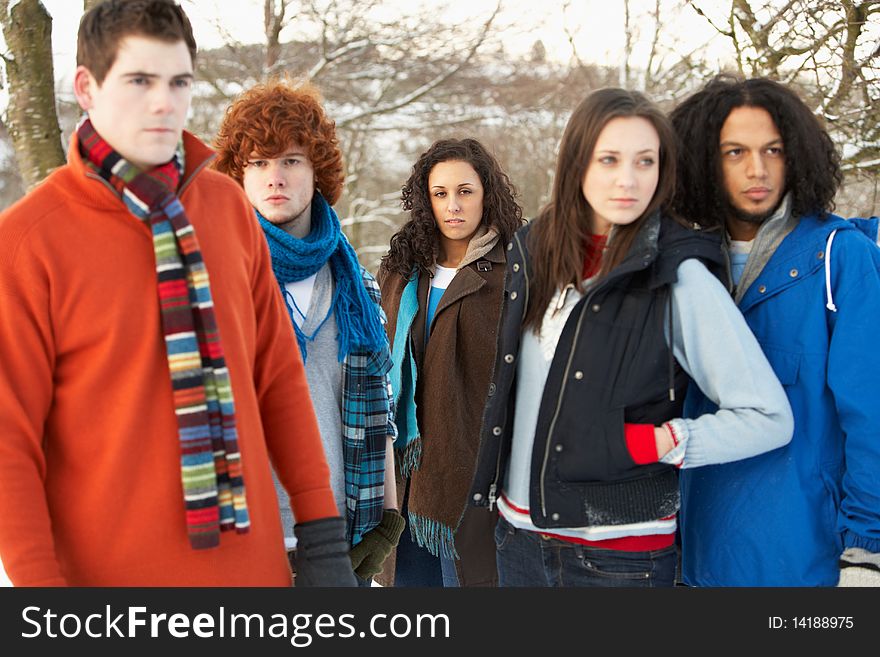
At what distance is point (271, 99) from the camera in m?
2.47

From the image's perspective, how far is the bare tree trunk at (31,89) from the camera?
5.36m

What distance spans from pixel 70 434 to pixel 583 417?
1.08 m

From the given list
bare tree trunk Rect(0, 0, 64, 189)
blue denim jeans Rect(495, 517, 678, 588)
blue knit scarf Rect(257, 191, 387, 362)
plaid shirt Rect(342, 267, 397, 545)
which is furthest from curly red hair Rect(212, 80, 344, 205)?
bare tree trunk Rect(0, 0, 64, 189)

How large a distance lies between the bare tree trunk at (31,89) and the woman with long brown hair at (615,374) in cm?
442

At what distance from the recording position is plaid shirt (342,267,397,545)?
2404 millimetres

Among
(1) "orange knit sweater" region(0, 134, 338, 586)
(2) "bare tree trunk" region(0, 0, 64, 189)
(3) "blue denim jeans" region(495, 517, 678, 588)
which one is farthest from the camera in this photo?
(2) "bare tree trunk" region(0, 0, 64, 189)

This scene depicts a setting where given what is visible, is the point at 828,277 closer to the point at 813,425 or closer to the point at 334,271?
the point at 813,425

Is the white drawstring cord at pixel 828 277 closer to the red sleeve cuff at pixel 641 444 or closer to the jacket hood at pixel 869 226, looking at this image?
the jacket hood at pixel 869 226

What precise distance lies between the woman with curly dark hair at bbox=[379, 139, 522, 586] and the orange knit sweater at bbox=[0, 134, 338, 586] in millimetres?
1444

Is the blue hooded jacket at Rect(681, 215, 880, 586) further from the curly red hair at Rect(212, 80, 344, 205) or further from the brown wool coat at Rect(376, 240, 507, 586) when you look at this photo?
the curly red hair at Rect(212, 80, 344, 205)

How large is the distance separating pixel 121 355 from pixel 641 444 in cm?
112

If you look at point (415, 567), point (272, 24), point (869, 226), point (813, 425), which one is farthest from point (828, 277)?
point (272, 24)

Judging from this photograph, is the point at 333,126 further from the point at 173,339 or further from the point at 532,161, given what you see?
the point at 532,161

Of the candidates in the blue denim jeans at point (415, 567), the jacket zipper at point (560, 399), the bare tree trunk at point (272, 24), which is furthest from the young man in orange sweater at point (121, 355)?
the bare tree trunk at point (272, 24)
